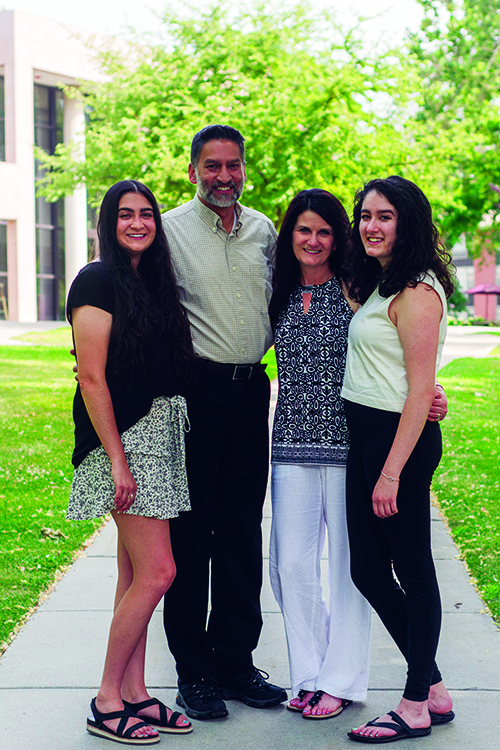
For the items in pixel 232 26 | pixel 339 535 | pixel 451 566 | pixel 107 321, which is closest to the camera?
pixel 107 321

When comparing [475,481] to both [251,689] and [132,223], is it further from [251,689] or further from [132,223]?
[132,223]

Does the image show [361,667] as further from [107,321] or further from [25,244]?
[25,244]

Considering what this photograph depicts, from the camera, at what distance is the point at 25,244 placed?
33719 mm

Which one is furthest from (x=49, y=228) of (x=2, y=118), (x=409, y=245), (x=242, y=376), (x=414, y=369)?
(x=414, y=369)

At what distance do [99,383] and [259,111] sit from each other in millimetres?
11957

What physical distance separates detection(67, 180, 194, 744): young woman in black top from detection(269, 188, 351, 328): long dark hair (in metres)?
0.51

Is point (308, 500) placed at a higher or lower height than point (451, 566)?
higher

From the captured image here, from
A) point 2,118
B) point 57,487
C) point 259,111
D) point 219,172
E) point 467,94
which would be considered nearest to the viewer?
point 219,172

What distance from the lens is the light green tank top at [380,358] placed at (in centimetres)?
302

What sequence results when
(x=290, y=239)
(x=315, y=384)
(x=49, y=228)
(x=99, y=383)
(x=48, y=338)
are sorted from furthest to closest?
(x=49, y=228), (x=48, y=338), (x=290, y=239), (x=315, y=384), (x=99, y=383)

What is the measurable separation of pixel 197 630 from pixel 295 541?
0.59 metres

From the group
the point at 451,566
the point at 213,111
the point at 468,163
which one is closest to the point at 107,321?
the point at 451,566

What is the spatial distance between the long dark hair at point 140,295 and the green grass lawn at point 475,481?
2.41m

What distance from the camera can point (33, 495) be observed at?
6.84m
